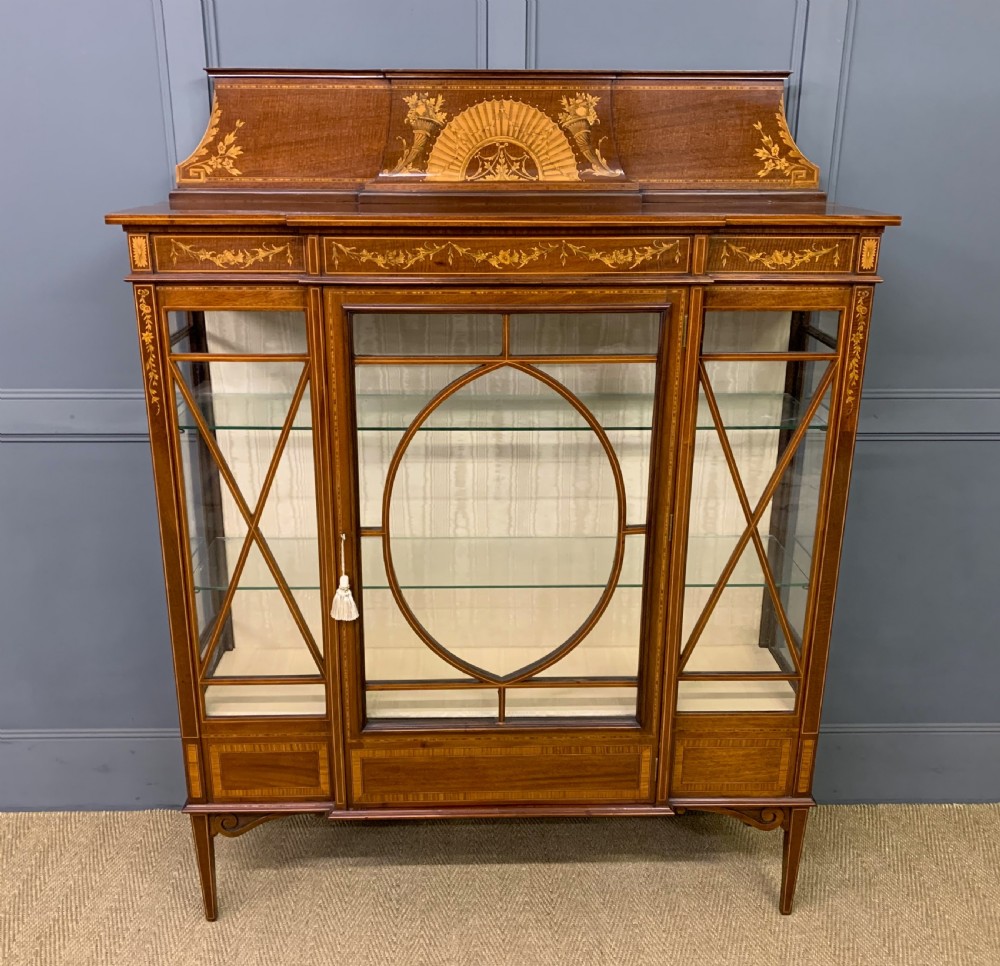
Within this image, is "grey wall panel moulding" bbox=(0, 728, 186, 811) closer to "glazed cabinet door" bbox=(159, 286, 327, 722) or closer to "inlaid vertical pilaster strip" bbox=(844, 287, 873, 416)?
"glazed cabinet door" bbox=(159, 286, 327, 722)

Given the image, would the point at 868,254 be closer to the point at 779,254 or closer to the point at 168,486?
the point at 779,254

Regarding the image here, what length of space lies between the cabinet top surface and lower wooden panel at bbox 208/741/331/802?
80 cm

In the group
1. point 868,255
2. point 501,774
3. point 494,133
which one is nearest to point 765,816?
point 501,774

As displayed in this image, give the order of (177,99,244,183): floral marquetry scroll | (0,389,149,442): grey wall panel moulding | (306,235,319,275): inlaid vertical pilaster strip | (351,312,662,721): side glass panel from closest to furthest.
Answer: (306,235,319,275): inlaid vertical pilaster strip
(351,312,662,721): side glass panel
(177,99,244,183): floral marquetry scroll
(0,389,149,442): grey wall panel moulding

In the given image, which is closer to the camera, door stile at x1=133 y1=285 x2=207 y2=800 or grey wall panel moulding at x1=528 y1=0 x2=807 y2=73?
door stile at x1=133 y1=285 x2=207 y2=800

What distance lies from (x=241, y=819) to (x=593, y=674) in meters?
0.60

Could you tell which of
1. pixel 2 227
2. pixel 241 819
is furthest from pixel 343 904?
pixel 2 227

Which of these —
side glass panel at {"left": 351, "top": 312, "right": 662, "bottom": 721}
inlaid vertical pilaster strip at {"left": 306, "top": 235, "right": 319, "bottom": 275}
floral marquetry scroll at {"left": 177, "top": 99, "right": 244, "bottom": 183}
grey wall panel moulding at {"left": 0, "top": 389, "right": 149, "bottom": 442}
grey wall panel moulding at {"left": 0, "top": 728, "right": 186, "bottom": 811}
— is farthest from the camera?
grey wall panel moulding at {"left": 0, "top": 728, "right": 186, "bottom": 811}

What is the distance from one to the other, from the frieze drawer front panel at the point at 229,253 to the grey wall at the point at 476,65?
38cm

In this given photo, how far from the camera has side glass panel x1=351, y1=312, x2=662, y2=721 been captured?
125 cm

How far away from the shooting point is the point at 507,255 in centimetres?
117

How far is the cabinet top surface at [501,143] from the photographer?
4.32 ft

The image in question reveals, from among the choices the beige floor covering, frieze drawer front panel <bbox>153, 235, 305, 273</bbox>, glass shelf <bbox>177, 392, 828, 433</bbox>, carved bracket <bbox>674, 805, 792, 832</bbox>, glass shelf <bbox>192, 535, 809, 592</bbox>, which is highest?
frieze drawer front panel <bbox>153, 235, 305, 273</bbox>

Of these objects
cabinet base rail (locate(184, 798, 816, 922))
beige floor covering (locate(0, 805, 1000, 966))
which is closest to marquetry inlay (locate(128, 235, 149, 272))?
cabinet base rail (locate(184, 798, 816, 922))
